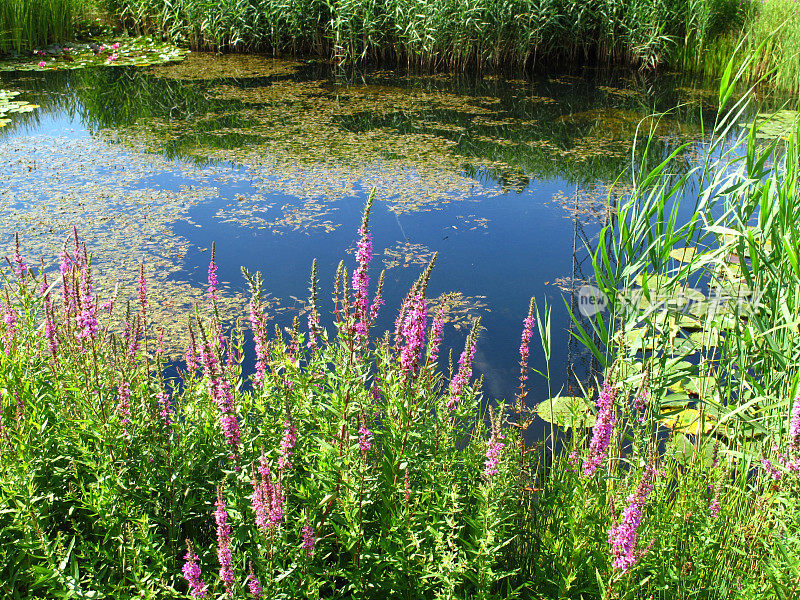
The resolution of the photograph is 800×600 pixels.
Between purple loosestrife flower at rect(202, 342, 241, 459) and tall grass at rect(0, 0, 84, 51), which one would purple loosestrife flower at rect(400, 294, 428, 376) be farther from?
tall grass at rect(0, 0, 84, 51)

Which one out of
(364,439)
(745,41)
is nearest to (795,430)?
(364,439)

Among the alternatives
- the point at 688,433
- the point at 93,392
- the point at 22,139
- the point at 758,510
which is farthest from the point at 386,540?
the point at 22,139

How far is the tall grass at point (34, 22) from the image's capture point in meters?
9.95

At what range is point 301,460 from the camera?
6.25 feet

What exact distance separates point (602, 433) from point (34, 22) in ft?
38.2

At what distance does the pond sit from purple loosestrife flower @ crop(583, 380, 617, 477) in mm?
1432

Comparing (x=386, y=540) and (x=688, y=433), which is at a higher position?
(x=386, y=540)

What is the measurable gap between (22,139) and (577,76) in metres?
7.05

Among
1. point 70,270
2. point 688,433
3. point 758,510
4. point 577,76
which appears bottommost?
point 688,433

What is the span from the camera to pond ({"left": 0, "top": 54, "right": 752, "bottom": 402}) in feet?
13.2

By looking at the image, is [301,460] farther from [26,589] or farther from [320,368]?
[26,589]

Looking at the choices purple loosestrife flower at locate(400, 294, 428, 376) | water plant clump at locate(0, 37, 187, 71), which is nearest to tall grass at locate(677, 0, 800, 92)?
water plant clump at locate(0, 37, 187, 71)

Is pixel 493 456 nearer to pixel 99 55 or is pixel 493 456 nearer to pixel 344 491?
pixel 344 491

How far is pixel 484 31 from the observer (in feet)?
29.8
